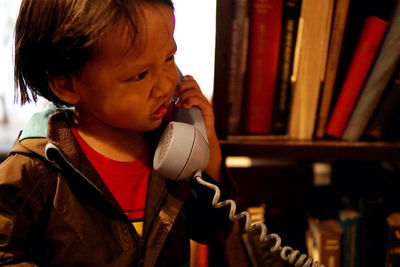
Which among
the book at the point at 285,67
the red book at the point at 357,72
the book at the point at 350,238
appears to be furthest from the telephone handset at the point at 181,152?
the book at the point at 350,238

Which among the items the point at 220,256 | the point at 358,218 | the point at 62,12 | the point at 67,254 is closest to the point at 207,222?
the point at 220,256

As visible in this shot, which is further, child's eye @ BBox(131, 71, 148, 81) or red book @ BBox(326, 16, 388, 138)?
red book @ BBox(326, 16, 388, 138)

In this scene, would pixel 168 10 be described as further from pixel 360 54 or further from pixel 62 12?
pixel 360 54

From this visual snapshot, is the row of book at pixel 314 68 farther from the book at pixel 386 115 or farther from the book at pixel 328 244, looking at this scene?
the book at pixel 328 244

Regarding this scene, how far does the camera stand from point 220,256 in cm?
93

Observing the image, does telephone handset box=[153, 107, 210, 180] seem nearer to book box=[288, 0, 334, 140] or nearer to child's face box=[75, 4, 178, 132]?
child's face box=[75, 4, 178, 132]

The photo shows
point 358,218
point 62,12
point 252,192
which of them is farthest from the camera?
point 252,192

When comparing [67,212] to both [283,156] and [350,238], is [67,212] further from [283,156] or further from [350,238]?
[350,238]

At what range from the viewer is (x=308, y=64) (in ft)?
2.63

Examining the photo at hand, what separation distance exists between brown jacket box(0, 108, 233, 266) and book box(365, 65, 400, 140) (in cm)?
44

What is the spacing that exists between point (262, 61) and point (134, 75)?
31cm

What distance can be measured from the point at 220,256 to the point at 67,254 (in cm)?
39

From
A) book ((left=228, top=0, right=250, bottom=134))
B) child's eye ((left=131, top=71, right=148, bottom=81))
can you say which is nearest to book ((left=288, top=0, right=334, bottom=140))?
book ((left=228, top=0, right=250, bottom=134))

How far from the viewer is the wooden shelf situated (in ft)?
2.70
